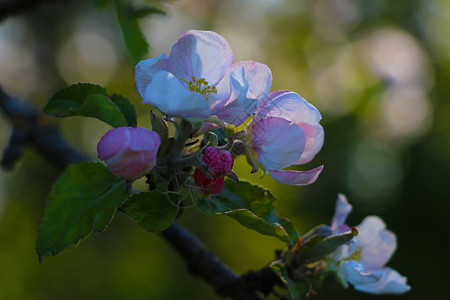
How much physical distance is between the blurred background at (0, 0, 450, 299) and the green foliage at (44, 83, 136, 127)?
2212 millimetres

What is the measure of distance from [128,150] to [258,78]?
0.21 metres

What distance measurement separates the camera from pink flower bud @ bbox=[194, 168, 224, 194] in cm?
60

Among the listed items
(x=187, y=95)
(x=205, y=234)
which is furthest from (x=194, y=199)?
(x=205, y=234)

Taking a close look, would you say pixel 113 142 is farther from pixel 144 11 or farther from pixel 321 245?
pixel 144 11

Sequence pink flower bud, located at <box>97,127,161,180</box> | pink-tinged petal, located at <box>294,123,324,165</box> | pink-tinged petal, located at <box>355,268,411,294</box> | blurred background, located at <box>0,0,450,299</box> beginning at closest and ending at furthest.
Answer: pink flower bud, located at <box>97,127,161,180</box>
pink-tinged petal, located at <box>294,123,324,165</box>
pink-tinged petal, located at <box>355,268,411,294</box>
blurred background, located at <box>0,0,450,299</box>

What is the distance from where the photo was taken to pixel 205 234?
12.2 feet

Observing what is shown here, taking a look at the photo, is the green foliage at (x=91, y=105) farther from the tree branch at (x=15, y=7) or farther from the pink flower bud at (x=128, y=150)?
→ the tree branch at (x=15, y=7)

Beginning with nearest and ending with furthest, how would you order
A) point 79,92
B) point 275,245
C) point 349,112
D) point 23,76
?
point 79,92
point 275,245
point 349,112
point 23,76

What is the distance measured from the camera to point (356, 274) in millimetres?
744

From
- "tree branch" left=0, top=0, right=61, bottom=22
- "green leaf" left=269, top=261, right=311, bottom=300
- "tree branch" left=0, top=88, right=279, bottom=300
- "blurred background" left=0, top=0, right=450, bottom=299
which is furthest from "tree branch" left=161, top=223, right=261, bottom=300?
"blurred background" left=0, top=0, right=450, bottom=299

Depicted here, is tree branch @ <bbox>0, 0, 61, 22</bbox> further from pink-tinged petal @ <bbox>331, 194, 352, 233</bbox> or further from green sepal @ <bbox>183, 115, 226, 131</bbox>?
pink-tinged petal @ <bbox>331, 194, 352, 233</bbox>

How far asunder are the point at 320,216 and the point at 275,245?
17.0 inches

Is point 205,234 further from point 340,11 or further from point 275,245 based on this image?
point 340,11

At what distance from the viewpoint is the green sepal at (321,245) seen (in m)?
0.71
